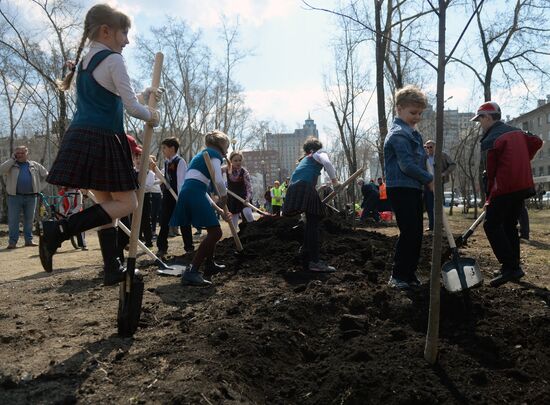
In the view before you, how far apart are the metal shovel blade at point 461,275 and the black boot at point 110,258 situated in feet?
7.39

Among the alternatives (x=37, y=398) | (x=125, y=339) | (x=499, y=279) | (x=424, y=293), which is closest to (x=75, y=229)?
(x=125, y=339)

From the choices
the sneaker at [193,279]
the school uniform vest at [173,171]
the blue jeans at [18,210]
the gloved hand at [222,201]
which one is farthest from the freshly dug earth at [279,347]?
the blue jeans at [18,210]

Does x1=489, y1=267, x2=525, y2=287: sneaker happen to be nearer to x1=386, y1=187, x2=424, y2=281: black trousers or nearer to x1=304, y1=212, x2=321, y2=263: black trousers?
x1=386, y1=187, x2=424, y2=281: black trousers

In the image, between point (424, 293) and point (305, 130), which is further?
point (305, 130)

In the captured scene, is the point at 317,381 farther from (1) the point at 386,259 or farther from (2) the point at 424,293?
(1) the point at 386,259

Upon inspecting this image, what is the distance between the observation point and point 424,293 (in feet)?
11.7

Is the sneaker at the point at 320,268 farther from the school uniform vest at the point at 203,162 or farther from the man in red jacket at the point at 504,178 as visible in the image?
the man in red jacket at the point at 504,178

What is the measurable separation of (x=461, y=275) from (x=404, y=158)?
3.42ft

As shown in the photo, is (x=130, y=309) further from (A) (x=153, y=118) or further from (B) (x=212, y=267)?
(B) (x=212, y=267)

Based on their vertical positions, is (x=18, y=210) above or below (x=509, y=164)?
below

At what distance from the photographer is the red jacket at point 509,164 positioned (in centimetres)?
449

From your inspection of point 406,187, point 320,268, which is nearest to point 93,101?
point 406,187

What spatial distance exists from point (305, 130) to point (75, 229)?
3910 inches

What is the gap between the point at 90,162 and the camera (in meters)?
2.89
